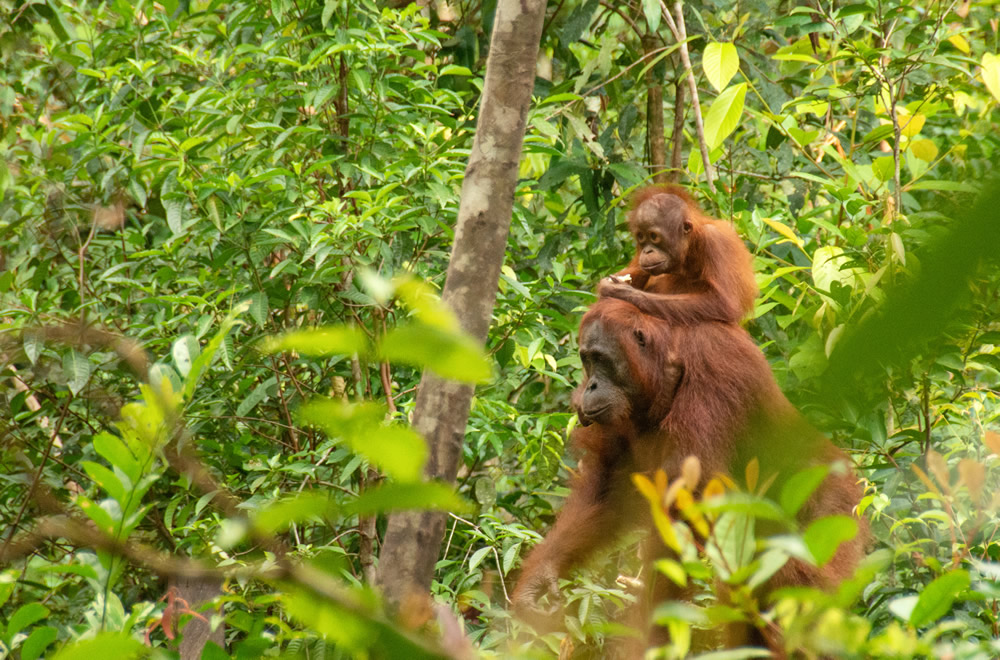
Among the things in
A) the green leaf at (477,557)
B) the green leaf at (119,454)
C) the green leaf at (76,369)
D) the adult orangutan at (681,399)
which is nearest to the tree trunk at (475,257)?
the green leaf at (119,454)

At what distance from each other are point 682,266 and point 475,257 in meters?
2.14

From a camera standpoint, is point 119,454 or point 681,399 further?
point 681,399

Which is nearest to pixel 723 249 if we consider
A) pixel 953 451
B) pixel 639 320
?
pixel 639 320

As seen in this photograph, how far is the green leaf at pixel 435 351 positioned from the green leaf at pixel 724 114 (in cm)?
264

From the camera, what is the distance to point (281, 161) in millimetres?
3949

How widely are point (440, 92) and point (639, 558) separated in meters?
1.86

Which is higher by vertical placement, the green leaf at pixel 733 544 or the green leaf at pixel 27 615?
the green leaf at pixel 733 544

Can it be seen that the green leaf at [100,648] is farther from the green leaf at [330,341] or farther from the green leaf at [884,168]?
the green leaf at [884,168]

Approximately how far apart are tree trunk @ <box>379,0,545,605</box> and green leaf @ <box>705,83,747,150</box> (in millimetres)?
1561

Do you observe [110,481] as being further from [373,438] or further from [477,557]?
[477,557]

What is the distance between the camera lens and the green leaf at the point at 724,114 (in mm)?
3014

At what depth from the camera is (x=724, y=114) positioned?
3.03m

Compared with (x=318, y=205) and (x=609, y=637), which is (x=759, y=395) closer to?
(x=609, y=637)

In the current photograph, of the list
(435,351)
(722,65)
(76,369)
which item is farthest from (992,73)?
(76,369)
